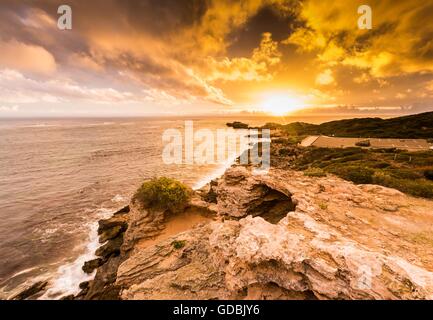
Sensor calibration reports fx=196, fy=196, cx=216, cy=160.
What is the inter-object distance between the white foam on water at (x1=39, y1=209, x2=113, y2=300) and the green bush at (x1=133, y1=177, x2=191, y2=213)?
619 centimetres

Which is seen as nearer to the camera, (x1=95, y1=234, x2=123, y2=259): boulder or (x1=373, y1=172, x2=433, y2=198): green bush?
(x1=373, y1=172, x2=433, y2=198): green bush

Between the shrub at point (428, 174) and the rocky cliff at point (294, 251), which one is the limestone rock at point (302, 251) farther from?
the shrub at point (428, 174)

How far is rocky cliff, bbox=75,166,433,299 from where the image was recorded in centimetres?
514

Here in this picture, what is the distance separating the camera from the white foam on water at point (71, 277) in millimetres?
14001

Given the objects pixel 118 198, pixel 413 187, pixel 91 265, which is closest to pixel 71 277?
pixel 91 265

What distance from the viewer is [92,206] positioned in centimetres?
2603

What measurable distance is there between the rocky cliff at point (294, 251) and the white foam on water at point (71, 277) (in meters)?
1.08

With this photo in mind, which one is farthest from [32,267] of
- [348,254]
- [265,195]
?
[348,254]

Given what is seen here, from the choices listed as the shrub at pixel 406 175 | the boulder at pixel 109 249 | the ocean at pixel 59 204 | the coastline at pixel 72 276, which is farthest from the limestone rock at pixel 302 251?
the ocean at pixel 59 204

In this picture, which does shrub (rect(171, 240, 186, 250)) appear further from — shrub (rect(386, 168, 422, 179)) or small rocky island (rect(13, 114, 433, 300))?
shrub (rect(386, 168, 422, 179))

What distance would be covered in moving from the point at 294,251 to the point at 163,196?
14105 mm

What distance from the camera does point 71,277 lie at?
1541 cm

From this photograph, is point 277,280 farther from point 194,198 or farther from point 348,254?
point 194,198

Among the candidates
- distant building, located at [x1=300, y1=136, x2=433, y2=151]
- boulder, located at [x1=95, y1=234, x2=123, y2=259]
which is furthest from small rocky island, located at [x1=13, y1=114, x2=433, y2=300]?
distant building, located at [x1=300, y1=136, x2=433, y2=151]
